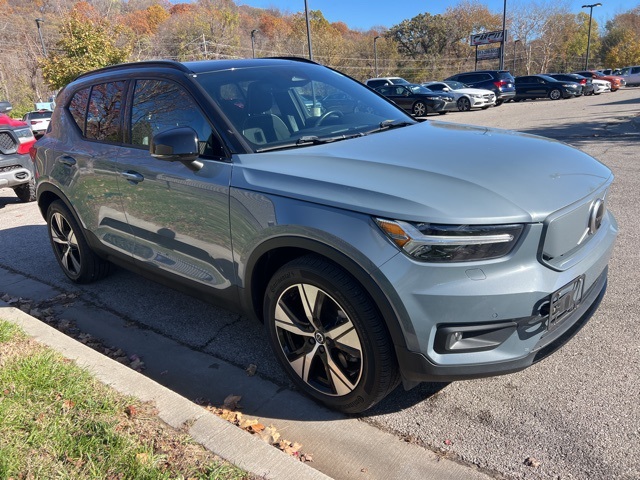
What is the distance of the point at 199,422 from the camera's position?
2559 mm

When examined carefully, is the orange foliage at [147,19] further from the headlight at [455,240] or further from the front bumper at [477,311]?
the front bumper at [477,311]

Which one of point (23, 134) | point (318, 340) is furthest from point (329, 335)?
point (23, 134)

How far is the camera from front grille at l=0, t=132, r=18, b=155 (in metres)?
8.42

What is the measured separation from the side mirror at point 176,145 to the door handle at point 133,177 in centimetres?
62

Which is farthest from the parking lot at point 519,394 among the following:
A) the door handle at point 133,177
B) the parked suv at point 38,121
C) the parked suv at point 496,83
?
the parked suv at point 496,83

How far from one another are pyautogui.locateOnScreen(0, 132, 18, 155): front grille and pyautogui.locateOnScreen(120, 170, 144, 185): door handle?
5942 millimetres

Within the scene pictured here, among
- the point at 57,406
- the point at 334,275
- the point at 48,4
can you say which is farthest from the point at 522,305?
the point at 48,4

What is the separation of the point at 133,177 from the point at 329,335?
189 centimetres

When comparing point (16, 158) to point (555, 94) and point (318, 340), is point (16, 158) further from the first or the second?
point (555, 94)

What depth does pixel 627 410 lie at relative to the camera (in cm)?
268

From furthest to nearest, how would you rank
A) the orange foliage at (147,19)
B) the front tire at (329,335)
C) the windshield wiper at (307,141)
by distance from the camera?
1. the orange foliage at (147,19)
2. the windshield wiper at (307,141)
3. the front tire at (329,335)

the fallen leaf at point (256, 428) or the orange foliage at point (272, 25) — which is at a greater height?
the orange foliage at point (272, 25)

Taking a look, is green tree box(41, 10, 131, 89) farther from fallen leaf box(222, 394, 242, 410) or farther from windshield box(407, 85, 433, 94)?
fallen leaf box(222, 394, 242, 410)

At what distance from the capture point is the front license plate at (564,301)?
93.9 inches
